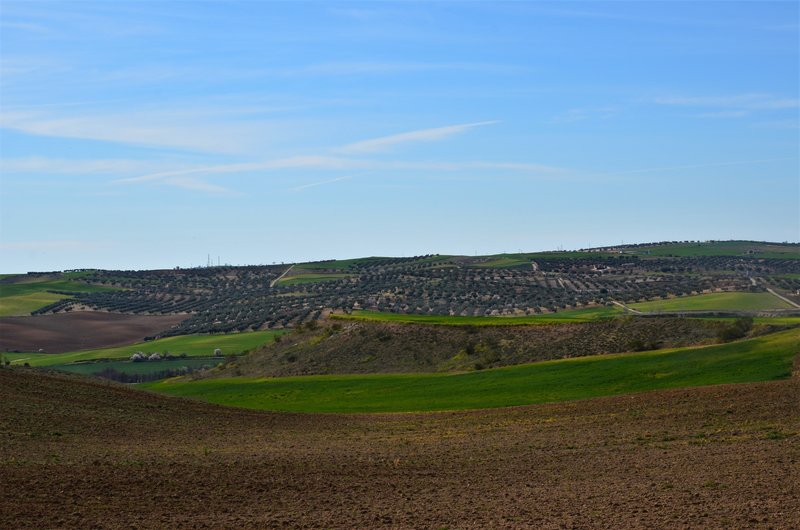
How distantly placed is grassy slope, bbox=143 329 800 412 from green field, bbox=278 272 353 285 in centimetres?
8962

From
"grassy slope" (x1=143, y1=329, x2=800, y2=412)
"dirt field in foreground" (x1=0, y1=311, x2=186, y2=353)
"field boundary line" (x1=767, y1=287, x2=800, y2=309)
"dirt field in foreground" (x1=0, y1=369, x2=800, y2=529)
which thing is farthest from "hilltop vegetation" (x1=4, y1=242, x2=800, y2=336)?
"dirt field in foreground" (x1=0, y1=369, x2=800, y2=529)

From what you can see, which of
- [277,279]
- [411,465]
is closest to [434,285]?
[277,279]

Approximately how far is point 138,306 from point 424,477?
118889 millimetres

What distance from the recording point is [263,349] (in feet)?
269

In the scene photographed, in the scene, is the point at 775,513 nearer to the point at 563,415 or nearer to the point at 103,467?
the point at 103,467

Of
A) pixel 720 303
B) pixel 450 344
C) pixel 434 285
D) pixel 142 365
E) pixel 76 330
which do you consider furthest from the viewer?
pixel 434 285

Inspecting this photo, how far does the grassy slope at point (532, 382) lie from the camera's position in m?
47.1

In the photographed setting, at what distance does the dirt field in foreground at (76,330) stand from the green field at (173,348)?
3010 mm

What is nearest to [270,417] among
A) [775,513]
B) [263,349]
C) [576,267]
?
[775,513]

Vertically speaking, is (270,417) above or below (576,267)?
below

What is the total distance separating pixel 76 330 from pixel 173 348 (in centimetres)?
1645

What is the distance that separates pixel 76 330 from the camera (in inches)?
4311

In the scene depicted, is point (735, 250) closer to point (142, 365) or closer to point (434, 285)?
point (434, 285)

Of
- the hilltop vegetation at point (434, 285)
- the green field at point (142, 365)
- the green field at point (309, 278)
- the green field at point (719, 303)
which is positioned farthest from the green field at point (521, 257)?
the green field at point (142, 365)
